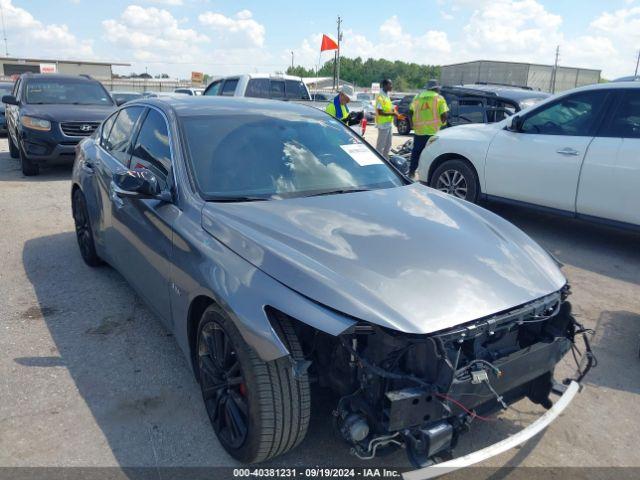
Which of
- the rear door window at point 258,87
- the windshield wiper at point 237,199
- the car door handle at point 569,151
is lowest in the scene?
the windshield wiper at point 237,199

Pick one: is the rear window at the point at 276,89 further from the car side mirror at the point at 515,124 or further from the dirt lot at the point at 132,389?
the dirt lot at the point at 132,389

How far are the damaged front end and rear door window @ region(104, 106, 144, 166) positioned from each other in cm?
250

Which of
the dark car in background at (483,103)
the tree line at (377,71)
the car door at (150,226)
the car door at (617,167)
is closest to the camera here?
the car door at (150,226)

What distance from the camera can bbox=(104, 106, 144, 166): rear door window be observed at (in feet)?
13.3

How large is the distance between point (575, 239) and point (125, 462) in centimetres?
562

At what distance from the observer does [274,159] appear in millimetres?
3375

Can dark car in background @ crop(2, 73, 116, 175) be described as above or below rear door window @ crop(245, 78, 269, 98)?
below

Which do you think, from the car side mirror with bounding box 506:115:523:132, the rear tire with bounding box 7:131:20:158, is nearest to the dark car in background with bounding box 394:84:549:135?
the car side mirror with bounding box 506:115:523:132

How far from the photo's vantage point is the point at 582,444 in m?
2.77

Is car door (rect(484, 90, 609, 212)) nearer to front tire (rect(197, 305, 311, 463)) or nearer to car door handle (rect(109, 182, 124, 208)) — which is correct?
car door handle (rect(109, 182, 124, 208))

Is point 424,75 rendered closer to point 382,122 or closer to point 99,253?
point 382,122

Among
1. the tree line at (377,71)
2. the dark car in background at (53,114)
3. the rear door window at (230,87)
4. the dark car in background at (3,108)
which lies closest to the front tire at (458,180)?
the rear door window at (230,87)

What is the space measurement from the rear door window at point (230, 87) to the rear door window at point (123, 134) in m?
7.08

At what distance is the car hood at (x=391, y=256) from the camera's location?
2.18m
